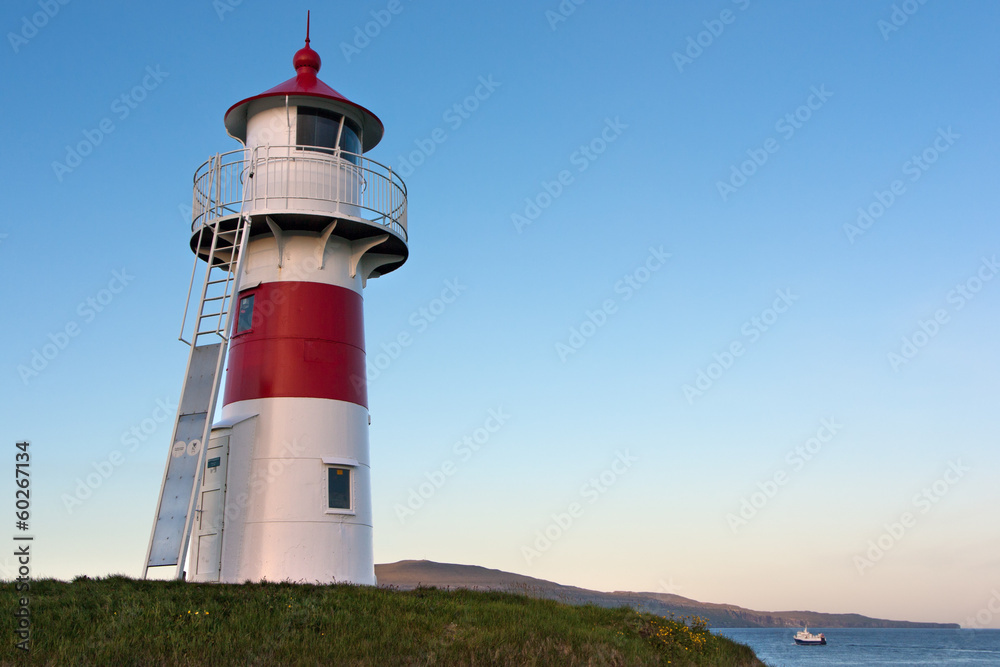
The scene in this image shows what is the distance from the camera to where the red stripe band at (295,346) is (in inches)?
650

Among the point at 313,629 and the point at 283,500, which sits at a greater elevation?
the point at 283,500

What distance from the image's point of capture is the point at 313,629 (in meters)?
11.9

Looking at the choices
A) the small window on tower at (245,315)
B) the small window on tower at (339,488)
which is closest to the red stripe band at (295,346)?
the small window on tower at (245,315)

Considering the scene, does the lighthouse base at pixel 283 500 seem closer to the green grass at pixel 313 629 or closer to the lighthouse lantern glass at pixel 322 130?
the green grass at pixel 313 629

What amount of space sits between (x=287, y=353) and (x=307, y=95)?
16.1ft

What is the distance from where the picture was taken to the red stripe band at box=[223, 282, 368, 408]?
54.2 ft

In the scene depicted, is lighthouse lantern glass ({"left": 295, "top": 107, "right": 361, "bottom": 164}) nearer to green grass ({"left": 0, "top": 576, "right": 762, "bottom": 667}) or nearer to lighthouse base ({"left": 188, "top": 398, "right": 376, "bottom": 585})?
lighthouse base ({"left": 188, "top": 398, "right": 376, "bottom": 585})

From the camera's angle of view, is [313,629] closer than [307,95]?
Yes

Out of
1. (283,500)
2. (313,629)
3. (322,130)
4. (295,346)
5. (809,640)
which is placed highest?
(809,640)

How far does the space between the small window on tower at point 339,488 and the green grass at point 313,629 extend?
73.9 inches
